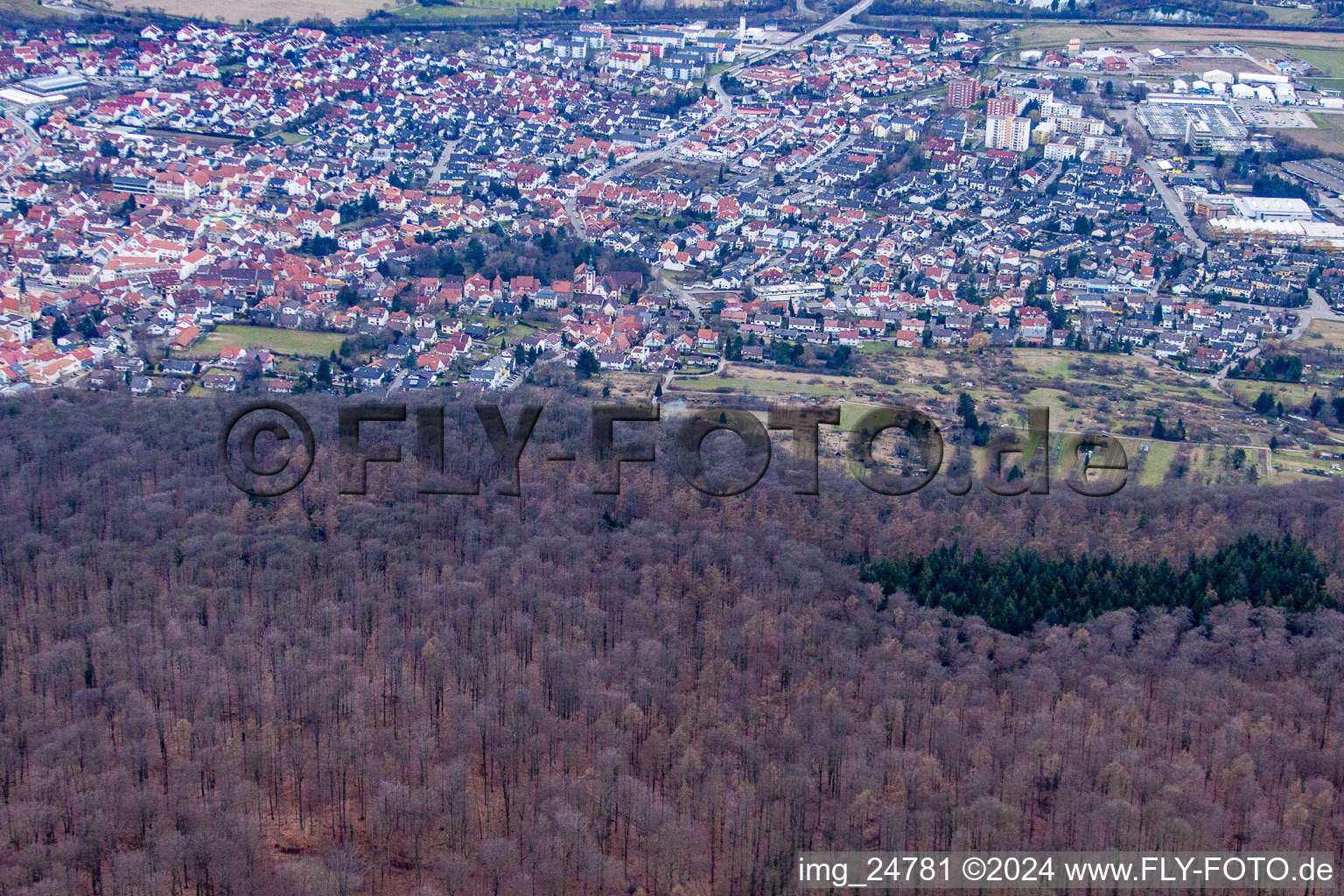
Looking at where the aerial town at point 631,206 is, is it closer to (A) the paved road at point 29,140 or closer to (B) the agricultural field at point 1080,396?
(A) the paved road at point 29,140

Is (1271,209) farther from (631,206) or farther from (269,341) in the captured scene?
(269,341)

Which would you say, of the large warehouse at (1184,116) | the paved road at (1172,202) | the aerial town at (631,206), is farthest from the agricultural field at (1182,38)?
the paved road at (1172,202)

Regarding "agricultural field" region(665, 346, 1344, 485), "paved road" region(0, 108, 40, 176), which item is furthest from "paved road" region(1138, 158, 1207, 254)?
"paved road" region(0, 108, 40, 176)

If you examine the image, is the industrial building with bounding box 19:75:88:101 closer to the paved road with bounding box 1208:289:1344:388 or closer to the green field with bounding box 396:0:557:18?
the green field with bounding box 396:0:557:18

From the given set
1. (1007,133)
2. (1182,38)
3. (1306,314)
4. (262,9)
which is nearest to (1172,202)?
(1007,133)

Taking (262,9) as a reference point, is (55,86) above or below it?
below

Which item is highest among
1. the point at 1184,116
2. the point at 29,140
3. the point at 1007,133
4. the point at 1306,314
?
the point at 1184,116
